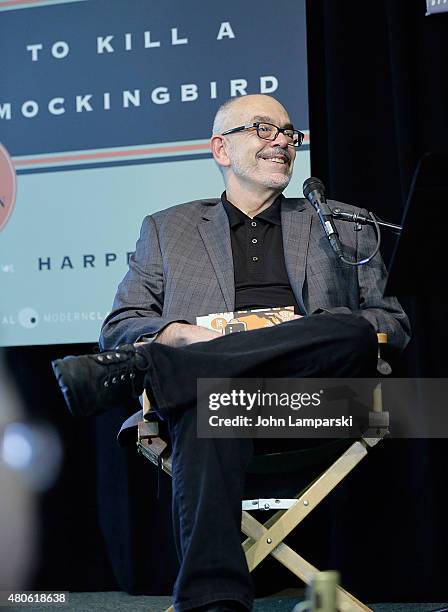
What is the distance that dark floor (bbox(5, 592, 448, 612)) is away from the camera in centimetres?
270

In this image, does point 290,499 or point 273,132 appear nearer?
point 290,499

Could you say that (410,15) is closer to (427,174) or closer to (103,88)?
(103,88)

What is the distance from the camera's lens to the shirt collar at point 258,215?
272cm

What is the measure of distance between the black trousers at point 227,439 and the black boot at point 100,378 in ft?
0.12

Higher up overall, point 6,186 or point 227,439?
point 6,186

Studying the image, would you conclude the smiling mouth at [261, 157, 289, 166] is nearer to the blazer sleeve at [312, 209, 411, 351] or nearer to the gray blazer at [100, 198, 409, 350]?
the gray blazer at [100, 198, 409, 350]

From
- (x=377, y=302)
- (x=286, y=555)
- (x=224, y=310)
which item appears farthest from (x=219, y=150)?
(x=286, y=555)

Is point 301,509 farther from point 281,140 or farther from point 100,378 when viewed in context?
point 281,140

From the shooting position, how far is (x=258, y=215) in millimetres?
2746

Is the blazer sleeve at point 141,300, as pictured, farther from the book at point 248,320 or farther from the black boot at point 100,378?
the black boot at point 100,378

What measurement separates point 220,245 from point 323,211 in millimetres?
465

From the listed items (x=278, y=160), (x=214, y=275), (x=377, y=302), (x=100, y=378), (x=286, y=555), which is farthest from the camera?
(x=278, y=160)

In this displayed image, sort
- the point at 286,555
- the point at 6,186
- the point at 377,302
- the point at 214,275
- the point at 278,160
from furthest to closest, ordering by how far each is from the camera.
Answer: the point at 6,186 → the point at 278,160 → the point at 214,275 → the point at 377,302 → the point at 286,555

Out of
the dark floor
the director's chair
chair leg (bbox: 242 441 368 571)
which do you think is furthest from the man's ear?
the dark floor
